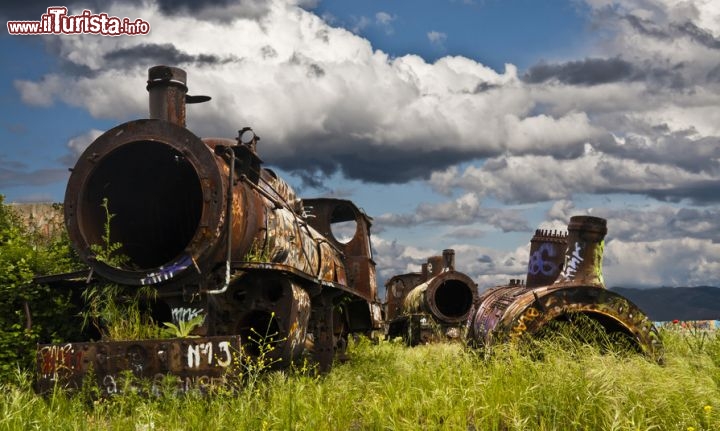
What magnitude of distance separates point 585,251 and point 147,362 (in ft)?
13.8

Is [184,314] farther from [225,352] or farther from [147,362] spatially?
[225,352]

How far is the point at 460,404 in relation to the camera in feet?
16.0

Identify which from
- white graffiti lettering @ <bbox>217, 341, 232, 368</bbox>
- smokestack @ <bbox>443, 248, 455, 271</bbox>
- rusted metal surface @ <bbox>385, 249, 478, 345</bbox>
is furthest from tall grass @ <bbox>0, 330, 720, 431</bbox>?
smokestack @ <bbox>443, 248, 455, 271</bbox>

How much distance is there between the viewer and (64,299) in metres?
6.89

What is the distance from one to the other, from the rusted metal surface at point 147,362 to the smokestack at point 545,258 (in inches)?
141

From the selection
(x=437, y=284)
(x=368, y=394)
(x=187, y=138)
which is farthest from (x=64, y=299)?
(x=437, y=284)

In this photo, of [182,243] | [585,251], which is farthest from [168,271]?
[585,251]

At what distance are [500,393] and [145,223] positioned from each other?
363 centimetres

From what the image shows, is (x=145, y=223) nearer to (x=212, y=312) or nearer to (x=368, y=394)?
(x=212, y=312)

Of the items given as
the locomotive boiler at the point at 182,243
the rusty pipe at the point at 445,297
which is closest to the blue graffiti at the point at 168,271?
the locomotive boiler at the point at 182,243

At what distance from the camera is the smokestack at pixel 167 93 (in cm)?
642

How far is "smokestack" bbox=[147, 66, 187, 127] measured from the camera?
6422mm

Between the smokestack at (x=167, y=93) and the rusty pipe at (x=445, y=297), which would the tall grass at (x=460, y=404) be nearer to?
the smokestack at (x=167, y=93)

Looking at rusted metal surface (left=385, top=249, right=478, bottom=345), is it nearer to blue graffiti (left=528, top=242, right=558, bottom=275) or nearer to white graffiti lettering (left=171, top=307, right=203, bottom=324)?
blue graffiti (left=528, top=242, right=558, bottom=275)
